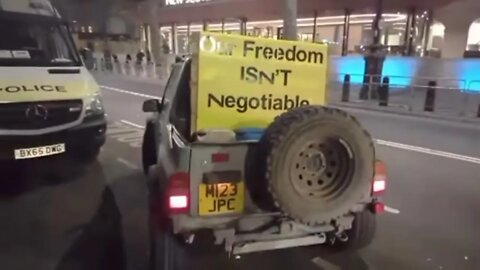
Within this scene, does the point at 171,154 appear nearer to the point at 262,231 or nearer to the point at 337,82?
the point at 262,231

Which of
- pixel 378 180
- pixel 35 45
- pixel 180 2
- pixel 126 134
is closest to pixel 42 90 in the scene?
pixel 35 45

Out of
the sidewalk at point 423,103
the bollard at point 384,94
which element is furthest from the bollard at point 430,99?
the bollard at point 384,94

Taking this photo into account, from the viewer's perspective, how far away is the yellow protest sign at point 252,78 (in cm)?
361

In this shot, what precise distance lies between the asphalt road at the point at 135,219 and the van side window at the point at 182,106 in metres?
1.22

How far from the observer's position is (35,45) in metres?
7.01

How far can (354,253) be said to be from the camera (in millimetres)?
4305

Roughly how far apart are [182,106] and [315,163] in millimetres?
1441

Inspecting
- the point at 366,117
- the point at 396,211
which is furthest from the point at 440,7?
the point at 396,211

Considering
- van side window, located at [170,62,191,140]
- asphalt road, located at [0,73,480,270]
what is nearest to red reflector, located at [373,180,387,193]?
asphalt road, located at [0,73,480,270]

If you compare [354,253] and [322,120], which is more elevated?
[322,120]

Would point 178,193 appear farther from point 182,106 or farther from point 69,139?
point 69,139

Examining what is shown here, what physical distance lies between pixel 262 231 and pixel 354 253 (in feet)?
4.33

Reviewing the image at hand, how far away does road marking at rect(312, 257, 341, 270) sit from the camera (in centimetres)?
402

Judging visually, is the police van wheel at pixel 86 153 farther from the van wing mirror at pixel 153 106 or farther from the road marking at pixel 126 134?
the road marking at pixel 126 134
